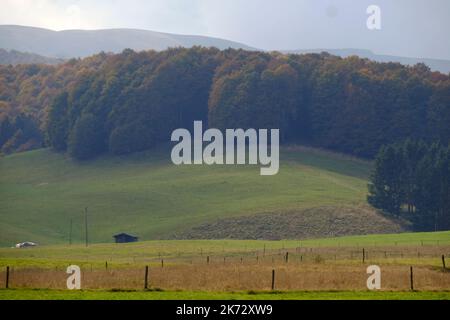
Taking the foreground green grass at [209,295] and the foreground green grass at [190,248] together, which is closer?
the foreground green grass at [209,295]

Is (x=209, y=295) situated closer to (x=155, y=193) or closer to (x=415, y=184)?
(x=415, y=184)

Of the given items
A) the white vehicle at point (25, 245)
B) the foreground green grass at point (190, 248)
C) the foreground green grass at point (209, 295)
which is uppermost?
the foreground green grass at point (209, 295)

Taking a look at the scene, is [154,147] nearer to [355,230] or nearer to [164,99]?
[164,99]

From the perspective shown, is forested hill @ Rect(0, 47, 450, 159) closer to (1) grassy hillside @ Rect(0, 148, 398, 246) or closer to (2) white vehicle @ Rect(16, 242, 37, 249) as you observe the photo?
(1) grassy hillside @ Rect(0, 148, 398, 246)

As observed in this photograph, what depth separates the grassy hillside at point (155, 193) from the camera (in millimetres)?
122125

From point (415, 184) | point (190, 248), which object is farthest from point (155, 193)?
point (190, 248)

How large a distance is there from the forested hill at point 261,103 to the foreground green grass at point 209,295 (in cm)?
12169

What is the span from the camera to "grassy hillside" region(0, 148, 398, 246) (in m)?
122

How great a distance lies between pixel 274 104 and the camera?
165m

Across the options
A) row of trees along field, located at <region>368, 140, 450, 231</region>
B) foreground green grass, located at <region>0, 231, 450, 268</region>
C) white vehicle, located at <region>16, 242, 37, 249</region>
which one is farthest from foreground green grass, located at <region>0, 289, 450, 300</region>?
row of trees along field, located at <region>368, 140, 450, 231</region>

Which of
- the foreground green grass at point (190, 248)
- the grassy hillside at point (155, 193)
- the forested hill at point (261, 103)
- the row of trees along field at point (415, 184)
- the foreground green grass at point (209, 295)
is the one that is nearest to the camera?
the foreground green grass at point (209, 295)

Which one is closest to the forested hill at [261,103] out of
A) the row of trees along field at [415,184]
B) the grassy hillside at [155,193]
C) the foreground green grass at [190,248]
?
the grassy hillside at [155,193]

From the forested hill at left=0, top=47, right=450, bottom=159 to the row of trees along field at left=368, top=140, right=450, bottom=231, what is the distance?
25354mm

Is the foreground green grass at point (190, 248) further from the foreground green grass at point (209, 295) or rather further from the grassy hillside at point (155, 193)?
the foreground green grass at point (209, 295)
